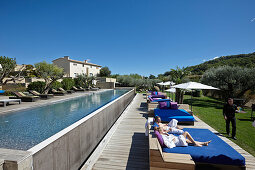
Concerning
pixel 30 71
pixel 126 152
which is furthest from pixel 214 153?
pixel 30 71

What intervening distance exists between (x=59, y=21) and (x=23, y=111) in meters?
21.2

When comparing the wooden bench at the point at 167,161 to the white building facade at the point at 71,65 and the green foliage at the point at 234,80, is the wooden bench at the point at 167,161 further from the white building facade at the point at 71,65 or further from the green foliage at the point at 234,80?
the white building facade at the point at 71,65

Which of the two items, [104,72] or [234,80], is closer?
[234,80]

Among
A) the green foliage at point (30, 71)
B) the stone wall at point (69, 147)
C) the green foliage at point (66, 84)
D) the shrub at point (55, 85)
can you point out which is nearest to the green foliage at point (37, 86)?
the shrub at point (55, 85)

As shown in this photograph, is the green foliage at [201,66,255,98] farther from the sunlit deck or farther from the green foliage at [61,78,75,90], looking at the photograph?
the green foliage at [61,78,75,90]

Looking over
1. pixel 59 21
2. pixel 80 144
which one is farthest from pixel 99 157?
pixel 59 21

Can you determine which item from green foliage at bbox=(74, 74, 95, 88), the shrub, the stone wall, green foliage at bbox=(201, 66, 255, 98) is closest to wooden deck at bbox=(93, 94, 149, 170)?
the stone wall

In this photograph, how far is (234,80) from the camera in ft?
36.4

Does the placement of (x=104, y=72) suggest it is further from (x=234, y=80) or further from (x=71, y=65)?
(x=234, y=80)

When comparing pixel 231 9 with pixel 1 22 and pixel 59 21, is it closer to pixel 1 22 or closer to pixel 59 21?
pixel 59 21

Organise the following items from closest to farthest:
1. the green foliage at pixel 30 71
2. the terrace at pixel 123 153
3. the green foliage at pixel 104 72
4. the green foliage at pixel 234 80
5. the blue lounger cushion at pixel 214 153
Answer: the blue lounger cushion at pixel 214 153, the terrace at pixel 123 153, the green foliage at pixel 234 80, the green foliage at pixel 30 71, the green foliage at pixel 104 72

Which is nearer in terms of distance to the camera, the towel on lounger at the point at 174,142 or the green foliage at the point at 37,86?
the towel on lounger at the point at 174,142

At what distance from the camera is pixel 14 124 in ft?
19.2

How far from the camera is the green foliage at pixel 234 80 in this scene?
35.3 ft
